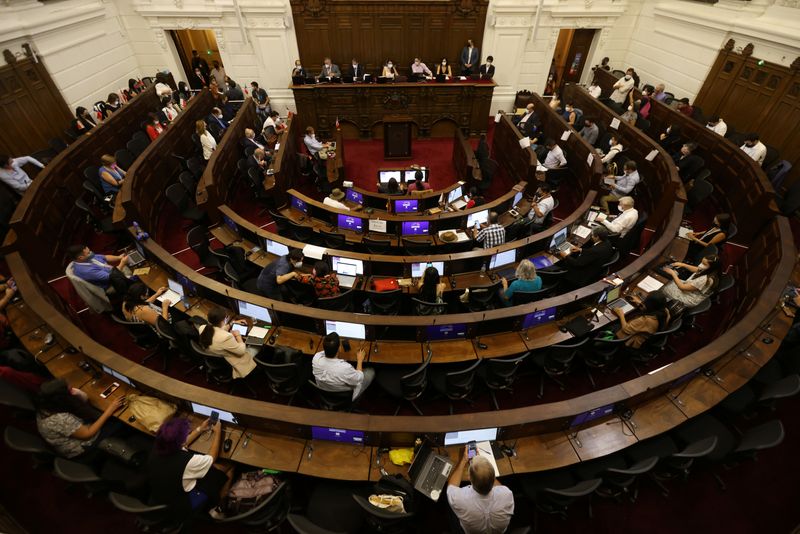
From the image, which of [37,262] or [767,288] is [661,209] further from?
[37,262]

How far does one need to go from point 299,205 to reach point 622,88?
11.2 metres

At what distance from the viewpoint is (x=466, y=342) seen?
519cm

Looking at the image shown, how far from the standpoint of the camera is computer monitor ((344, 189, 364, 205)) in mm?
8273

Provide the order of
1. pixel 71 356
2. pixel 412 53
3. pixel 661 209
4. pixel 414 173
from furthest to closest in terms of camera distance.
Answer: pixel 412 53, pixel 414 173, pixel 661 209, pixel 71 356

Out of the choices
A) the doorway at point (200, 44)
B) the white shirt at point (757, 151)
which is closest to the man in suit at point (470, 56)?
the white shirt at point (757, 151)

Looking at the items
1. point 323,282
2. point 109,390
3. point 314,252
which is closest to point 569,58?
point 314,252

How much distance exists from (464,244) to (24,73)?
11.4 m

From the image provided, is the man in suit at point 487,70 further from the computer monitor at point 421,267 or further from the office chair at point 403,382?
the office chair at point 403,382

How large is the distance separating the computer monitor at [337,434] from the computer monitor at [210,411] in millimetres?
867

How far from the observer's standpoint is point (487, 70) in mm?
12719

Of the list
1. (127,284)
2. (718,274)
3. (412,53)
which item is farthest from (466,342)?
(412,53)

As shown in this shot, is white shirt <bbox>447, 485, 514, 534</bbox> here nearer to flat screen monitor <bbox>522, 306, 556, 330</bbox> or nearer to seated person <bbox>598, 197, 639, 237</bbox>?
flat screen monitor <bbox>522, 306, 556, 330</bbox>

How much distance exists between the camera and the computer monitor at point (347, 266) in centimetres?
613

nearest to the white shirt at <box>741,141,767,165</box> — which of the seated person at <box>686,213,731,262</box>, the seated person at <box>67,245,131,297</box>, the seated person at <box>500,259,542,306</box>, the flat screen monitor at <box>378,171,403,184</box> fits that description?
the seated person at <box>686,213,731,262</box>
